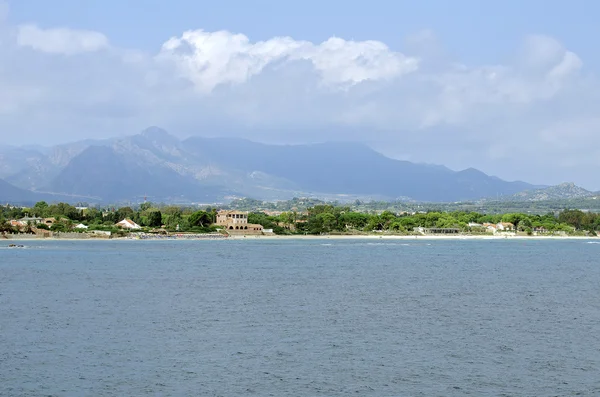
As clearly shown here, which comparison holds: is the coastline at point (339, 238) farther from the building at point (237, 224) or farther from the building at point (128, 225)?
the building at point (128, 225)

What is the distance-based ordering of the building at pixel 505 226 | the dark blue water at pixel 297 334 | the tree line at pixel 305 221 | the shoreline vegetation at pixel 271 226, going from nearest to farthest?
1. the dark blue water at pixel 297 334
2. the shoreline vegetation at pixel 271 226
3. the tree line at pixel 305 221
4. the building at pixel 505 226

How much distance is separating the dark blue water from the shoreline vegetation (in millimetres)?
72241

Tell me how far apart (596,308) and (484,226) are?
13435cm

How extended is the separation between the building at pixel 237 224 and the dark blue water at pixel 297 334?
89.2 meters

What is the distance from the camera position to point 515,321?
1382 inches

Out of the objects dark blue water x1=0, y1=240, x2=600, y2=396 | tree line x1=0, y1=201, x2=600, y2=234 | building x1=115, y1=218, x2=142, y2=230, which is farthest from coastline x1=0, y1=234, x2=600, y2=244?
dark blue water x1=0, y1=240, x2=600, y2=396

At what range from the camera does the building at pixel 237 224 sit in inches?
5827

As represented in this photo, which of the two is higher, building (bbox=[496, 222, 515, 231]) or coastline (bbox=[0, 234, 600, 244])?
building (bbox=[496, 222, 515, 231])

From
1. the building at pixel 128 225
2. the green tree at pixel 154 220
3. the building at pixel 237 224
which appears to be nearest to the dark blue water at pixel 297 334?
the building at pixel 128 225

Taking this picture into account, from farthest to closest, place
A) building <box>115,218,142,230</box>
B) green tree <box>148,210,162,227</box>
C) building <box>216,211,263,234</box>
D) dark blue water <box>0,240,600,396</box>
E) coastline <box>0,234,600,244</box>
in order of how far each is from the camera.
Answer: building <box>216,211,263,234</box>, green tree <box>148,210,162,227</box>, building <box>115,218,142,230</box>, coastline <box>0,234,600,244</box>, dark blue water <box>0,240,600,396</box>

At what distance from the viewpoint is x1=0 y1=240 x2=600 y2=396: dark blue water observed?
23.9 meters

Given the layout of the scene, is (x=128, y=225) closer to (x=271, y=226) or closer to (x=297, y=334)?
(x=271, y=226)

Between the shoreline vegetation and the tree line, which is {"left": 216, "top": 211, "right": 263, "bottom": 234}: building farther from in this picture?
the tree line

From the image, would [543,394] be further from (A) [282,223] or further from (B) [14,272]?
(A) [282,223]
